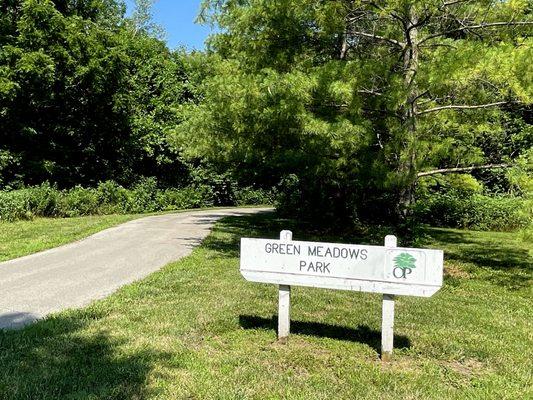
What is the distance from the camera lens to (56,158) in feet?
74.7

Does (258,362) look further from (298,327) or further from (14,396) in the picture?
(14,396)

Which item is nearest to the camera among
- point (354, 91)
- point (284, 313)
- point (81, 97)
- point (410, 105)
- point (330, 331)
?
point (284, 313)

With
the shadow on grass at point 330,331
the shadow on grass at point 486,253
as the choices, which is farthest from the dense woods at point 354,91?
the shadow on grass at point 330,331

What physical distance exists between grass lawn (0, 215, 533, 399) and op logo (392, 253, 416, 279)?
80cm

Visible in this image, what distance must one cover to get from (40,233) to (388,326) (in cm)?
1043

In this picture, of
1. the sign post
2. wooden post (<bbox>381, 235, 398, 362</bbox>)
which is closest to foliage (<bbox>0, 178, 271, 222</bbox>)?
the sign post

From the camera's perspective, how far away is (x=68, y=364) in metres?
4.26

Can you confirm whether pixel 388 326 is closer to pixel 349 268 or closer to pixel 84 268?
pixel 349 268

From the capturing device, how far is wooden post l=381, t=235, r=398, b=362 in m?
4.71

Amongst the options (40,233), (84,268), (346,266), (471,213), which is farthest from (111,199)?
(346,266)

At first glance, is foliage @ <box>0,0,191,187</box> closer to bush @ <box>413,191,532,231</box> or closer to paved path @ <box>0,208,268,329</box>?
paved path @ <box>0,208,268,329</box>

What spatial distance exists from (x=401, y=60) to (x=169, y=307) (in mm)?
7183

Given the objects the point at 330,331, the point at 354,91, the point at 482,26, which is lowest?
the point at 330,331

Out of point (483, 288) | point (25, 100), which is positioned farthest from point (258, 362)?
point (25, 100)
